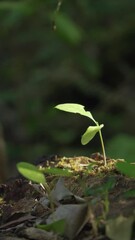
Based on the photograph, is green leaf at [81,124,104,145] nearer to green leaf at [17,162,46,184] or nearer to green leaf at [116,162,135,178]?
green leaf at [116,162,135,178]

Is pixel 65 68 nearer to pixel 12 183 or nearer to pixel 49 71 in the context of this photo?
pixel 49 71

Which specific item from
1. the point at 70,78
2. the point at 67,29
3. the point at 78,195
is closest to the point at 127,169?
the point at 78,195

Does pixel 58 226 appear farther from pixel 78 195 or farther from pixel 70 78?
pixel 70 78

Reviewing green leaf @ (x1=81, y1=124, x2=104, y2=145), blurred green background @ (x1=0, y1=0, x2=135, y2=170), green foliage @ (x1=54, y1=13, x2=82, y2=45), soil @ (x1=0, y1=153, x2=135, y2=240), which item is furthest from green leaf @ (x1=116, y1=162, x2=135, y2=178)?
blurred green background @ (x1=0, y1=0, x2=135, y2=170)

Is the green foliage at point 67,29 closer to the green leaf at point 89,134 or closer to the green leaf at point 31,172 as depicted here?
the green leaf at point 89,134

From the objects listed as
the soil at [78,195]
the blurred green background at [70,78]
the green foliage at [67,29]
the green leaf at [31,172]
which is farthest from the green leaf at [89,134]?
the blurred green background at [70,78]

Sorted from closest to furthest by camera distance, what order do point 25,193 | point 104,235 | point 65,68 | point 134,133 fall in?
point 104,235
point 25,193
point 134,133
point 65,68

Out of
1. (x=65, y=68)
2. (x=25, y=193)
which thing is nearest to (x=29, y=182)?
(x=25, y=193)
